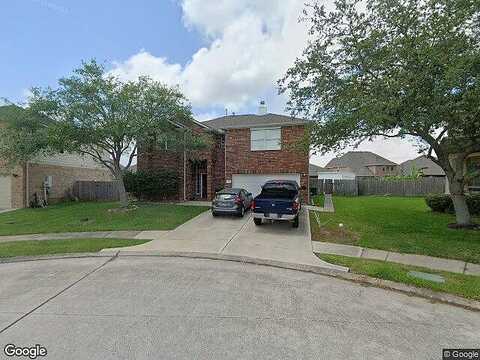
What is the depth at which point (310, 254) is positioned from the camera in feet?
28.5

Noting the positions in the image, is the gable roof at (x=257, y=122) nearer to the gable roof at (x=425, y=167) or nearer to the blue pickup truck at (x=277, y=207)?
the blue pickup truck at (x=277, y=207)

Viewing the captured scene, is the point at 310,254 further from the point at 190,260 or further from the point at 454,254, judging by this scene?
the point at 454,254

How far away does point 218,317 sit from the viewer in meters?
4.60

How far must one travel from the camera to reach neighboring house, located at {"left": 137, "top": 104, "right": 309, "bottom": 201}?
19734 millimetres

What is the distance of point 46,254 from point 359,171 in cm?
5277

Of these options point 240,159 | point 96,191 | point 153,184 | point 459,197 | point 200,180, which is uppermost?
point 240,159

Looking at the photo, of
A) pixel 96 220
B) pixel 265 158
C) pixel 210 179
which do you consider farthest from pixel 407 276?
pixel 210 179

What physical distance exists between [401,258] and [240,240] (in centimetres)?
473

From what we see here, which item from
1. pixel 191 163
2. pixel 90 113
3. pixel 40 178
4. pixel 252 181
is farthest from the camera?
pixel 191 163

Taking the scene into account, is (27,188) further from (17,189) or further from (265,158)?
(265,158)

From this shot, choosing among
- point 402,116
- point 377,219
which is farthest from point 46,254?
point 377,219

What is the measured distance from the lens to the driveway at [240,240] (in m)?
8.68

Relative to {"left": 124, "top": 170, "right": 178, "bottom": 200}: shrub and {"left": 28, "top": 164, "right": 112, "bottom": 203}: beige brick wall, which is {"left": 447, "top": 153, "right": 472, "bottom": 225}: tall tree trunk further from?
{"left": 28, "top": 164, "right": 112, "bottom": 203}: beige brick wall

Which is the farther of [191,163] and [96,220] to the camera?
[191,163]
